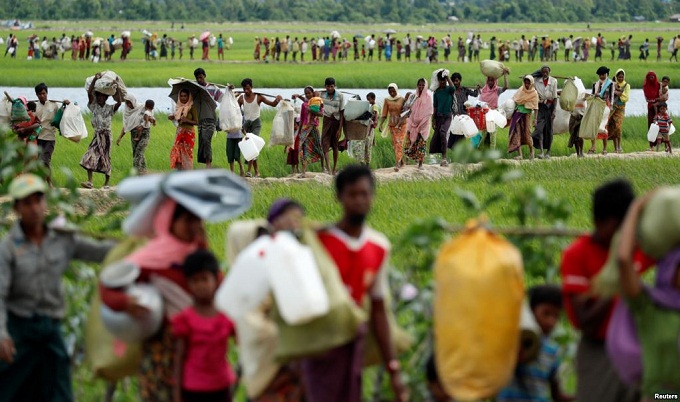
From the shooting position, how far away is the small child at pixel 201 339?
4.94m

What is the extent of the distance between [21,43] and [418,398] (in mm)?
61651

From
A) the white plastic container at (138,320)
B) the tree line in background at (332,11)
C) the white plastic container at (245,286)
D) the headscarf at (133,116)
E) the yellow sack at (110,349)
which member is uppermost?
the white plastic container at (245,286)

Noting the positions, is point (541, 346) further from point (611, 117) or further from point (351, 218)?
point (611, 117)

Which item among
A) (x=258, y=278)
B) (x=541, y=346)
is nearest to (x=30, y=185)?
(x=258, y=278)


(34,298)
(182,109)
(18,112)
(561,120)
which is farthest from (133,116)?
(34,298)

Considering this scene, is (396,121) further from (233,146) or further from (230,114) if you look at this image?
(230,114)

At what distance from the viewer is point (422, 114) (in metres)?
17.5

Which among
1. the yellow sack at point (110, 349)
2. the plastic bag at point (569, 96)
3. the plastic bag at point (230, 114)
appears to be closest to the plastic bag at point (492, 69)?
the plastic bag at point (569, 96)

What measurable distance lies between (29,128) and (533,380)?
10.3 m

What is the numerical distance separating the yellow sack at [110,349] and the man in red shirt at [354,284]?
0.81m

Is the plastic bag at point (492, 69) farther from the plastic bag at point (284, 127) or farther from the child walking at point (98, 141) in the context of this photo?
the child walking at point (98, 141)

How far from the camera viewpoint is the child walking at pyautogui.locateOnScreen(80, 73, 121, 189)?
15031 mm

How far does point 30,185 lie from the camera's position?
17.3 ft

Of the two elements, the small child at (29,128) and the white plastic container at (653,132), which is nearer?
the small child at (29,128)
